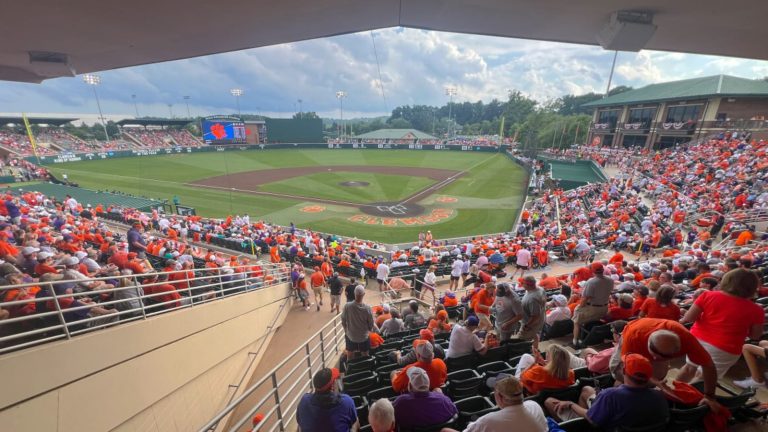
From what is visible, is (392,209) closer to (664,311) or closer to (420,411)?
(664,311)

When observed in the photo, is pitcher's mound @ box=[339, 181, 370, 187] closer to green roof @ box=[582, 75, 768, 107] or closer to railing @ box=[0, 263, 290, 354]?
green roof @ box=[582, 75, 768, 107]

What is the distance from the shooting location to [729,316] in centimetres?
331

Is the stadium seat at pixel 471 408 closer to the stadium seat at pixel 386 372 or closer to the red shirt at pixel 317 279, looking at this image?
the stadium seat at pixel 386 372

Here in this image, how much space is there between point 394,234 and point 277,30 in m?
17.1

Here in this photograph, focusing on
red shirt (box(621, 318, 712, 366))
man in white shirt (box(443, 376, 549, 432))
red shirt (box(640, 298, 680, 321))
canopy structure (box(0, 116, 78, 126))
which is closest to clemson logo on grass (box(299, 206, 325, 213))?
red shirt (box(640, 298, 680, 321))

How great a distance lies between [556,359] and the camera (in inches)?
136

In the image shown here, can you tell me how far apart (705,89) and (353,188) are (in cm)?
3434

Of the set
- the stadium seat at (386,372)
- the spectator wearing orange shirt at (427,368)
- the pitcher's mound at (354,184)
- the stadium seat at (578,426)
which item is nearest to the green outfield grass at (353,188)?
the pitcher's mound at (354,184)

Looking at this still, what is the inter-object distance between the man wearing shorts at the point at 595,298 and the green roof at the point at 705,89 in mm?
28255

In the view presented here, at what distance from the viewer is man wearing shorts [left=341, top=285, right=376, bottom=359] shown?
5.53 meters

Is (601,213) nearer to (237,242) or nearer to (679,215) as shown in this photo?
(679,215)

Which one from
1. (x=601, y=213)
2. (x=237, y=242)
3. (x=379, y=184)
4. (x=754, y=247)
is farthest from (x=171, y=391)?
(x=379, y=184)

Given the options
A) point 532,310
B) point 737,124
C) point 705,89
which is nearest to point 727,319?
point 532,310

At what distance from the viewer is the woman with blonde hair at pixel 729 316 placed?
323 cm
